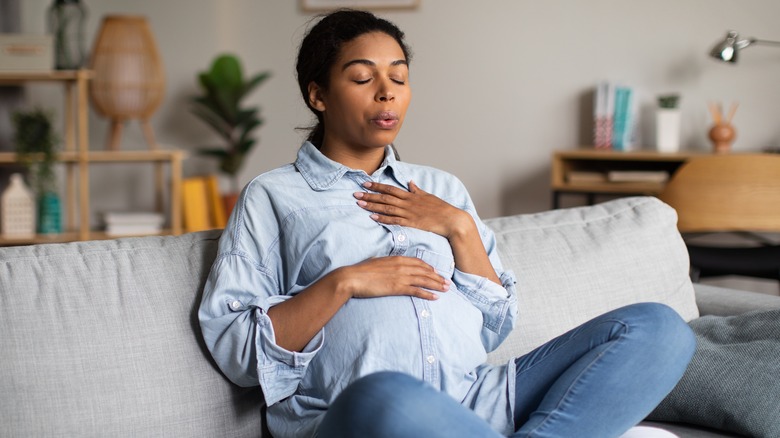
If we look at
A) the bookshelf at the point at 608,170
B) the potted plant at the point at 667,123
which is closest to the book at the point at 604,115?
the bookshelf at the point at 608,170

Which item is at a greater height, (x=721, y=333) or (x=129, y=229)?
(x=721, y=333)

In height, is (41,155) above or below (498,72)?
below

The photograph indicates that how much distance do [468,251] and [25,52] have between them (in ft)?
12.0

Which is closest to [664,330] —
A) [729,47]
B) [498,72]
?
[729,47]

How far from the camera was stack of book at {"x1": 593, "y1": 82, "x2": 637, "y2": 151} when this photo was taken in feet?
14.8

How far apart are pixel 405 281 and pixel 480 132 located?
3615mm

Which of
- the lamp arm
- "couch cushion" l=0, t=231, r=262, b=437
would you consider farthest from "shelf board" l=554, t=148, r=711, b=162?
"couch cushion" l=0, t=231, r=262, b=437

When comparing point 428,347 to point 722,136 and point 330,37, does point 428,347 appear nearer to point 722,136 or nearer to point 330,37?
point 330,37

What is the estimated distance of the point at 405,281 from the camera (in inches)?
60.3

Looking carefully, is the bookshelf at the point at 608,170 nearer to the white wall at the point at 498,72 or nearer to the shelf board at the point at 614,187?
the shelf board at the point at 614,187

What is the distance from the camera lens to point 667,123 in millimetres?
4430

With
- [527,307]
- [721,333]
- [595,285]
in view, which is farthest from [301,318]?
[721,333]

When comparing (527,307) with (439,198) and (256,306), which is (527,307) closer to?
(439,198)

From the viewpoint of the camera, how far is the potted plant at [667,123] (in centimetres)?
443
